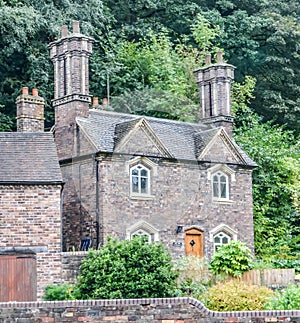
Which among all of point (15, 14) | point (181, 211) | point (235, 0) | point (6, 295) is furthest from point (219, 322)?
point (235, 0)

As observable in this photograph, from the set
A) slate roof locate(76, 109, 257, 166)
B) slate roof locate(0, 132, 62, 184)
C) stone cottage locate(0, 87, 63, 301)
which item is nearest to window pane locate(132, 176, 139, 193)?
slate roof locate(76, 109, 257, 166)

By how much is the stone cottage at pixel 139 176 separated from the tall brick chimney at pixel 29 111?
3.16 feet

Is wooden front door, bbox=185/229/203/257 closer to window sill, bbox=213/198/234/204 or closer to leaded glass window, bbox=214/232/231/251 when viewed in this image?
leaded glass window, bbox=214/232/231/251

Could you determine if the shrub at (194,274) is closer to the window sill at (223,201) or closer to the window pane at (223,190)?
the window sill at (223,201)

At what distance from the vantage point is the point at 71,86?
3594cm

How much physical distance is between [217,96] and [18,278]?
15224 millimetres

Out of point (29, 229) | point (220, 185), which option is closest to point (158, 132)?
point (220, 185)

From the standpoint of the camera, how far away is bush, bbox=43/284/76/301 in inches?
1070

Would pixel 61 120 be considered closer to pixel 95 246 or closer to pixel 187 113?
pixel 95 246

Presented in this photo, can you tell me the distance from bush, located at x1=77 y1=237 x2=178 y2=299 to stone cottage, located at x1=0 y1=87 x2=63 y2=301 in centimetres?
322

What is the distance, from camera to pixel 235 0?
59.7m

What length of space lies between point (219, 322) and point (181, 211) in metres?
17.0

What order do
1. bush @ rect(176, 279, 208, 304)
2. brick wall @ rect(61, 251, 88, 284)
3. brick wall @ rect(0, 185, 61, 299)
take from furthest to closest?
brick wall @ rect(0, 185, 61, 299) → brick wall @ rect(61, 251, 88, 284) → bush @ rect(176, 279, 208, 304)

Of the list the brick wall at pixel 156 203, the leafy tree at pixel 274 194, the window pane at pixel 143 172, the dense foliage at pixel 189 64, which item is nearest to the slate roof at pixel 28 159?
the brick wall at pixel 156 203
